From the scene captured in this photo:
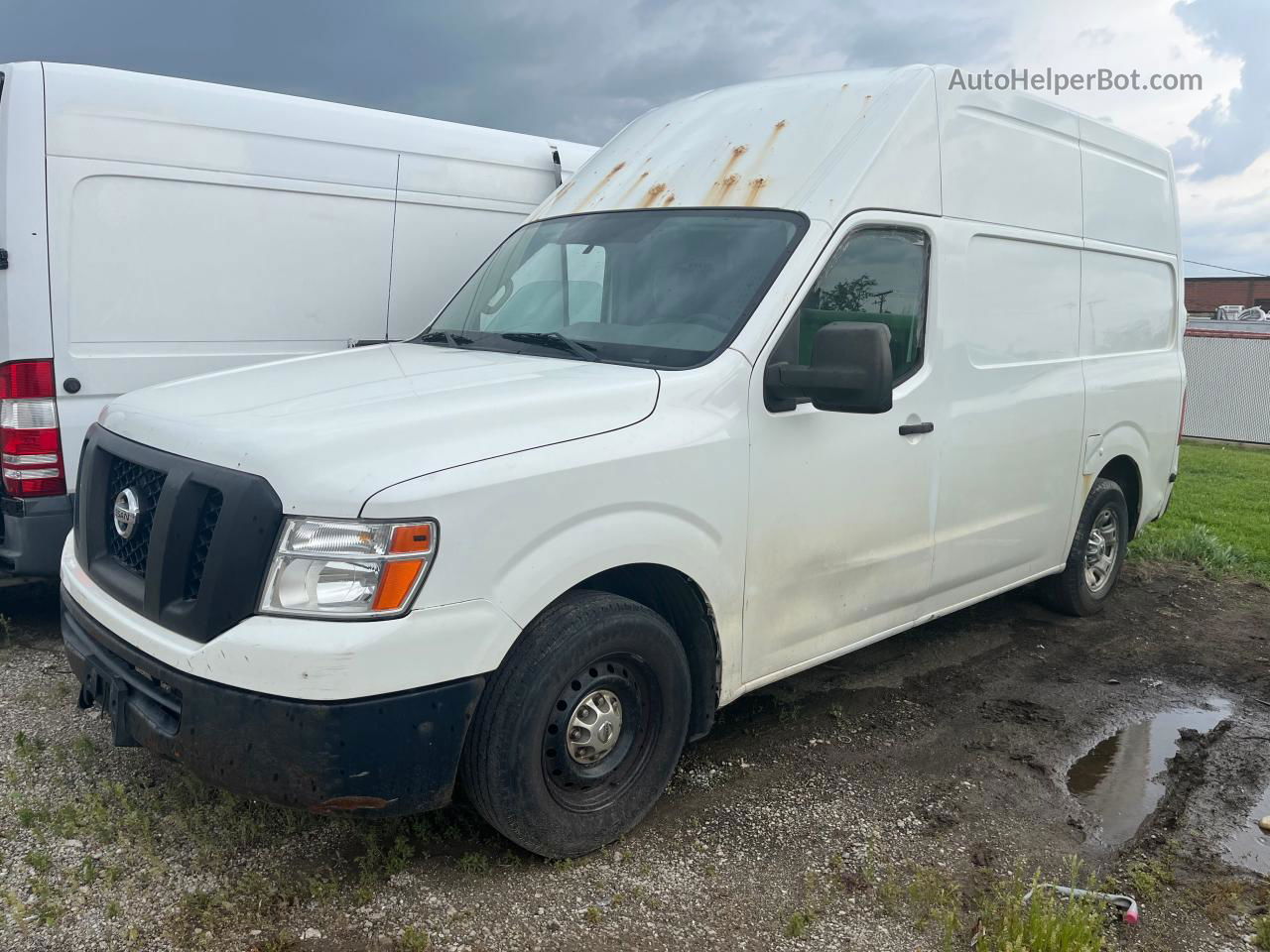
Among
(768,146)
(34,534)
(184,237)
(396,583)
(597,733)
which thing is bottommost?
(597,733)

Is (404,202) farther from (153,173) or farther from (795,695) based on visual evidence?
(795,695)

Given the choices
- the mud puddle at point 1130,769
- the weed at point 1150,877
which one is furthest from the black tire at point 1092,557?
the weed at point 1150,877

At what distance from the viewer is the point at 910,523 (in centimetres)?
425

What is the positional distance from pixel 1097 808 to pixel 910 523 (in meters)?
1.24

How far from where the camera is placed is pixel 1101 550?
612 cm

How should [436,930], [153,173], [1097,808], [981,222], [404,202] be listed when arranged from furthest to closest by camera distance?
[404,202], [153,173], [981,222], [1097,808], [436,930]

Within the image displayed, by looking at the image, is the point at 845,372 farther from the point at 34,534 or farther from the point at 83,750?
the point at 34,534

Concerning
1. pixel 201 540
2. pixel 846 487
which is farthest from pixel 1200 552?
pixel 201 540

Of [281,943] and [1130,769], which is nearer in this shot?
[281,943]

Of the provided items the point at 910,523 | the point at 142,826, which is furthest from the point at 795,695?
the point at 142,826

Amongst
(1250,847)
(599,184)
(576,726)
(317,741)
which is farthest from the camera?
(599,184)

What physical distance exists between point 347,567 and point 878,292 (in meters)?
2.38

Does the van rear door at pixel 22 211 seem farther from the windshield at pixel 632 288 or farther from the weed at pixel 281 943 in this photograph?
the weed at pixel 281 943

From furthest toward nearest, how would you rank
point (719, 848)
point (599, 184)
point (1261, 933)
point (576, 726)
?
point (599, 184), point (719, 848), point (576, 726), point (1261, 933)
